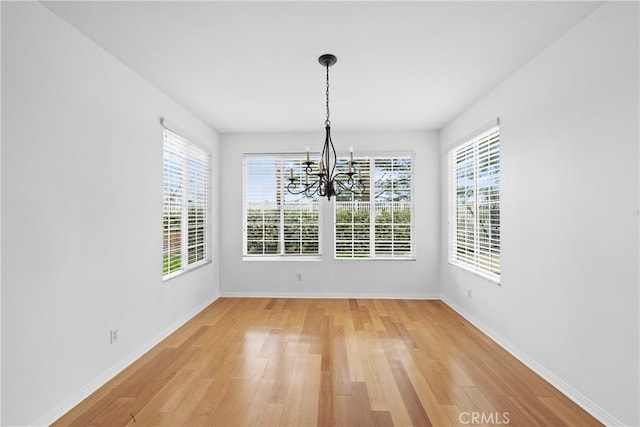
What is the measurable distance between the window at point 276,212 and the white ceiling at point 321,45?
61.1 inches

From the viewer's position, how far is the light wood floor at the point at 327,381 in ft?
7.13

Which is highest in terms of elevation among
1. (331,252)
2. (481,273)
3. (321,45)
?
(321,45)

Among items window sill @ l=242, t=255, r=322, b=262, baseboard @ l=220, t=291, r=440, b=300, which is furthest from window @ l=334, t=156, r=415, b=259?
baseboard @ l=220, t=291, r=440, b=300

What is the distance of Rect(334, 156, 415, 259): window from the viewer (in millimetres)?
5289

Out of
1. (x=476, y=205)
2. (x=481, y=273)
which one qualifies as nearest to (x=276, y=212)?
(x=476, y=205)

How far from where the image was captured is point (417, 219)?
17.1 feet

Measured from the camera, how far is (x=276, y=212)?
539 centimetres
